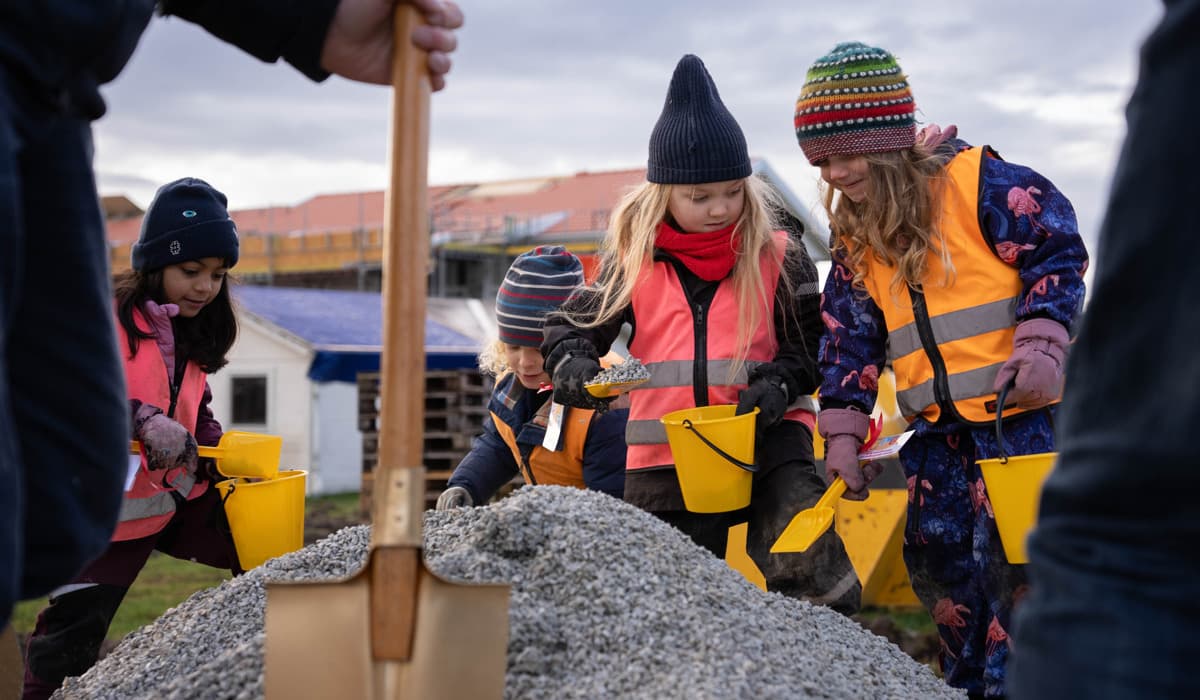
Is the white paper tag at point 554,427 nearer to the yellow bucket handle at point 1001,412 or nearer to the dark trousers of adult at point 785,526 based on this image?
the dark trousers of adult at point 785,526

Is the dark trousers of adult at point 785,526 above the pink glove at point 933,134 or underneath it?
underneath

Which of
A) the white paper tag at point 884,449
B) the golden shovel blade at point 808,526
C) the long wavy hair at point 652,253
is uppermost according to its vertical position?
the long wavy hair at point 652,253

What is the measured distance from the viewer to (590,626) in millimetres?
1899

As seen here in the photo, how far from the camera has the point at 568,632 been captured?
1888 mm

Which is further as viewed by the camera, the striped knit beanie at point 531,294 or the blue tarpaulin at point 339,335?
the blue tarpaulin at point 339,335

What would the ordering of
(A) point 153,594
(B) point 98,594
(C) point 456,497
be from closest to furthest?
(B) point 98,594, (C) point 456,497, (A) point 153,594

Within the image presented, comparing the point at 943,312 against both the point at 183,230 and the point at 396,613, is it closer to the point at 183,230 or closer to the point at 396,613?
the point at 396,613

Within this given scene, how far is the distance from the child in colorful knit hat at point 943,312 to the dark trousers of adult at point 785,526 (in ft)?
0.38

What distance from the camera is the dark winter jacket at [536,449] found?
11.9 feet

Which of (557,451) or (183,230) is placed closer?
(183,230)

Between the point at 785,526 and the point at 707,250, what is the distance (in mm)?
796

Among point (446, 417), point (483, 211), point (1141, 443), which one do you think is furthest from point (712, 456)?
point (483, 211)

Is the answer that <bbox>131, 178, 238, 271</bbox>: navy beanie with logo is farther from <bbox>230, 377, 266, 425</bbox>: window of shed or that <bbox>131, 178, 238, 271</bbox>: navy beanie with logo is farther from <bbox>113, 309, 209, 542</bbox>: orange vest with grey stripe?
<bbox>230, 377, 266, 425</bbox>: window of shed

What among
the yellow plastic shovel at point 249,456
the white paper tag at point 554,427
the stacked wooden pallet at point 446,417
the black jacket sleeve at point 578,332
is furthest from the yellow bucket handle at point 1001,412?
the stacked wooden pallet at point 446,417
